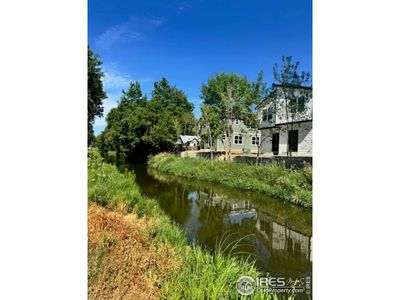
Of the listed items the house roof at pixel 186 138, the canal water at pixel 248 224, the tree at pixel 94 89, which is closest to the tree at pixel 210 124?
the house roof at pixel 186 138

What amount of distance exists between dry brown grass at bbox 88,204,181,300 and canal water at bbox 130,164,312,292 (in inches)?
46.7

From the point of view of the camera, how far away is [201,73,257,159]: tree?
3.40 metres

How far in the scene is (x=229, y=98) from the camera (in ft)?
17.1

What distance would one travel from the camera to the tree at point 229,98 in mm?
3396

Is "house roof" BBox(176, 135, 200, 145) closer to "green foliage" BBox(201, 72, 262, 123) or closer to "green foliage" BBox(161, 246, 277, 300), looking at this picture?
"green foliage" BBox(201, 72, 262, 123)

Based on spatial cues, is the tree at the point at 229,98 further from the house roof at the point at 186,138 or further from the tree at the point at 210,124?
the house roof at the point at 186,138

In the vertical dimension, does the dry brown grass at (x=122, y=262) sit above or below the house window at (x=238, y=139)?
below

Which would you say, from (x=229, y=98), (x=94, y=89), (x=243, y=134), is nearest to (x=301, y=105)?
(x=229, y=98)

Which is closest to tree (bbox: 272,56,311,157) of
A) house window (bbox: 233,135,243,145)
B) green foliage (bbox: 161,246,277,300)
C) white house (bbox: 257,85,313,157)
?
white house (bbox: 257,85,313,157)

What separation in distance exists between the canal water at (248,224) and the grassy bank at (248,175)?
0.24 metres
